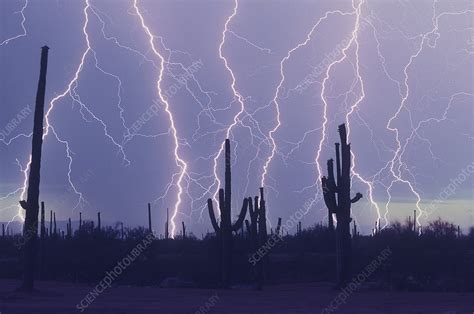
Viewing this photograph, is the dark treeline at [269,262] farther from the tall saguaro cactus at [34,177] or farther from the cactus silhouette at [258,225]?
the tall saguaro cactus at [34,177]

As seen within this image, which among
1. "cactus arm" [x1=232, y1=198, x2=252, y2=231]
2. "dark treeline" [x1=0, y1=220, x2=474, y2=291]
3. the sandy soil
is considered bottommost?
the sandy soil

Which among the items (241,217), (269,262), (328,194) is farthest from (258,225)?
(269,262)

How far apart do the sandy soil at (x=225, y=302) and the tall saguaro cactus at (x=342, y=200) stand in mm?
1468

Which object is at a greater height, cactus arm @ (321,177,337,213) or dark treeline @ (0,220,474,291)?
cactus arm @ (321,177,337,213)

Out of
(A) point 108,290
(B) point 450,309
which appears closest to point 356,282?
(A) point 108,290

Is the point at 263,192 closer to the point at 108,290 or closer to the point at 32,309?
the point at 108,290

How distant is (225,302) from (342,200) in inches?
302

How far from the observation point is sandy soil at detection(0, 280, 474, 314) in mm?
21344

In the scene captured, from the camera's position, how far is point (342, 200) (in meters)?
30.8

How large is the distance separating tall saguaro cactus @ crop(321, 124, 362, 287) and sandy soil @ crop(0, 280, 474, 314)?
1.47 metres

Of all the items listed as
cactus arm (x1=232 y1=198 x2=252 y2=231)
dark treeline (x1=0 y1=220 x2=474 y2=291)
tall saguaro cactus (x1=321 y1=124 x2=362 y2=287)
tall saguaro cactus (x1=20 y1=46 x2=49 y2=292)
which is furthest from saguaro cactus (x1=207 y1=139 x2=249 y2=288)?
tall saguaro cactus (x1=20 y1=46 x2=49 y2=292)

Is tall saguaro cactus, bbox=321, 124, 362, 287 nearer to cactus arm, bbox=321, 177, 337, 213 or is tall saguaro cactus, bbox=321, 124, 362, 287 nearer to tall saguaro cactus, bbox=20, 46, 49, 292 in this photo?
cactus arm, bbox=321, 177, 337, 213

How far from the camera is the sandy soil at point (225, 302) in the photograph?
2134cm

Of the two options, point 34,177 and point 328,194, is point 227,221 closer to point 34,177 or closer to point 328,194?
point 328,194
